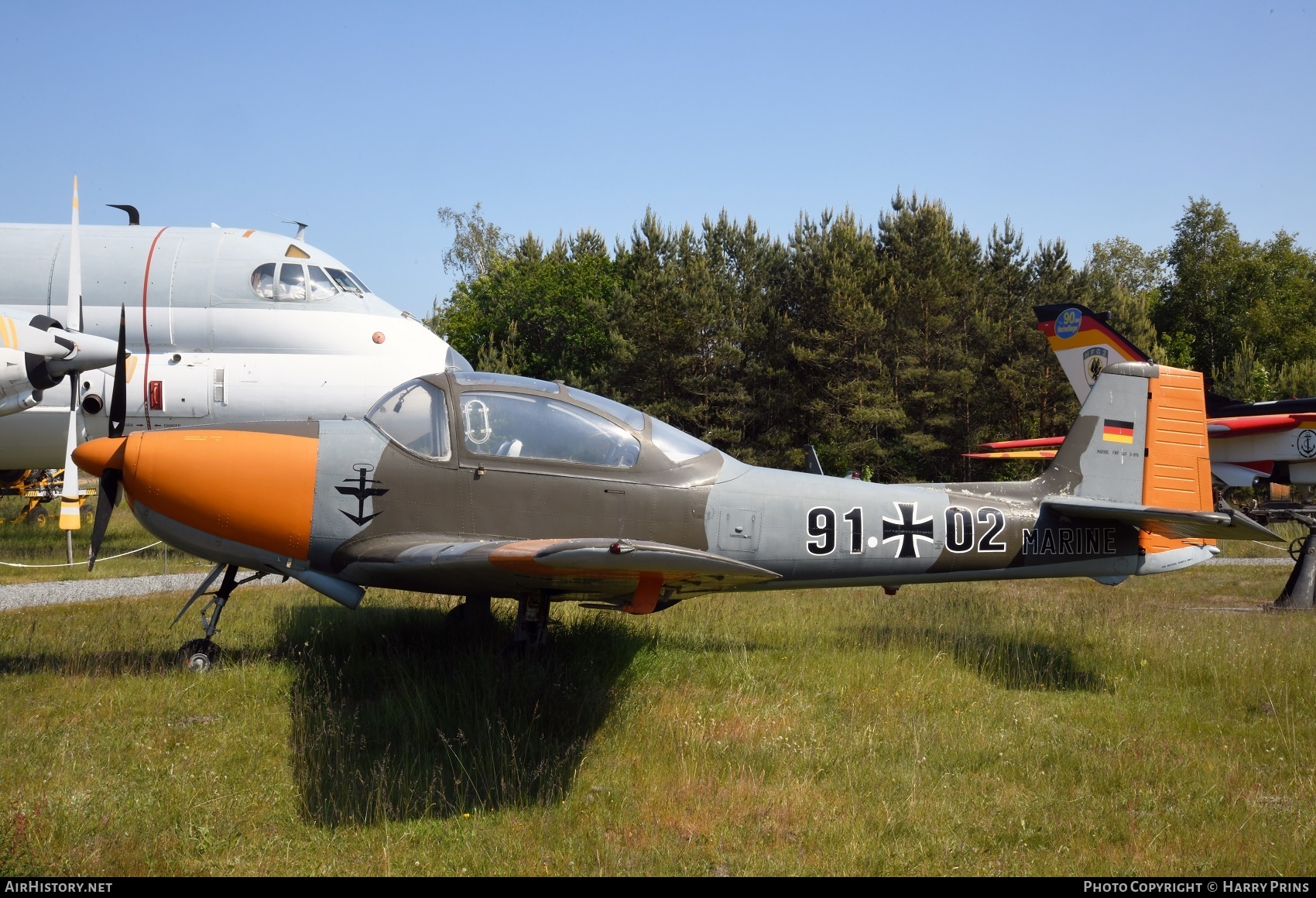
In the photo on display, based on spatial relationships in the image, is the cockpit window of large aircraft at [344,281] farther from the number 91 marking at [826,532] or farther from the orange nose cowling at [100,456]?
the number 91 marking at [826,532]

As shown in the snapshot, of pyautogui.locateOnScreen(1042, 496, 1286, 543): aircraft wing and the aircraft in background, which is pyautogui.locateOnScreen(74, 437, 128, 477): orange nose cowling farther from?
pyautogui.locateOnScreen(1042, 496, 1286, 543): aircraft wing

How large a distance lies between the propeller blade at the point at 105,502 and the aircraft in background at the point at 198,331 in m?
6.21

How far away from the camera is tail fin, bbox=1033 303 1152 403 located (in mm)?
15961

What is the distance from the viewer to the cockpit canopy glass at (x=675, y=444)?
6.58m

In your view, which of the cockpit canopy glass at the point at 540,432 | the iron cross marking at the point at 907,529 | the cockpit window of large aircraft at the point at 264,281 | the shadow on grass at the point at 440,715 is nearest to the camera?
the shadow on grass at the point at 440,715

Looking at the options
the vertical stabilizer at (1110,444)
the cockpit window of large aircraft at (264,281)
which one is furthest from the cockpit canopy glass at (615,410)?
the cockpit window of large aircraft at (264,281)

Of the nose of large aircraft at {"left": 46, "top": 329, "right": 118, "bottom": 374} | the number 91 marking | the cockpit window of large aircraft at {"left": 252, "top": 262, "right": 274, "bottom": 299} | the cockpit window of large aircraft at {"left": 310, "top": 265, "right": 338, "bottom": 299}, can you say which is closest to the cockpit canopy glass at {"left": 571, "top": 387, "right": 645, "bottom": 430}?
the number 91 marking

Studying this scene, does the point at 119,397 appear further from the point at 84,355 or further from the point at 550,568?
the point at 550,568

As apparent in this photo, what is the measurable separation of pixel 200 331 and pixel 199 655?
24.4 ft

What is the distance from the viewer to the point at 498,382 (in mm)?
6465

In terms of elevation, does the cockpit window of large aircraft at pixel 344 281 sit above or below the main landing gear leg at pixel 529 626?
above

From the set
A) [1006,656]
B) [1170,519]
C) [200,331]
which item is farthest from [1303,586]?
[200,331]

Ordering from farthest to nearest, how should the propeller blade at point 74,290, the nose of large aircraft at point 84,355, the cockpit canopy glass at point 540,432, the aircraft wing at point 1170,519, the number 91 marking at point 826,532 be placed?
the propeller blade at point 74,290
the nose of large aircraft at point 84,355
the number 91 marking at point 826,532
the aircraft wing at point 1170,519
the cockpit canopy glass at point 540,432
